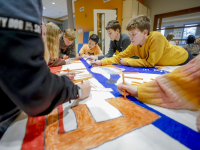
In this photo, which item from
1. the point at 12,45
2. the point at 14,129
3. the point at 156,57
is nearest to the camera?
the point at 12,45

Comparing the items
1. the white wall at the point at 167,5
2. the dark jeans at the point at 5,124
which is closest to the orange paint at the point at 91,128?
the dark jeans at the point at 5,124

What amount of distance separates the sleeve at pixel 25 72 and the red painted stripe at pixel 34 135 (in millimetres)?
78

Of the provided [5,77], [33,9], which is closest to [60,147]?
[5,77]

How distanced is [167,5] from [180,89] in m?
4.14

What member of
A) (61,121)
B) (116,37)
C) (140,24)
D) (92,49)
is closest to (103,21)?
(92,49)

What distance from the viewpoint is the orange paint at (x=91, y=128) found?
0.85 ft

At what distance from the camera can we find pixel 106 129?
0.30 m

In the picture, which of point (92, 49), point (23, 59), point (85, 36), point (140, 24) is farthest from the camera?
point (85, 36)

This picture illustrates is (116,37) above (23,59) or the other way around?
above

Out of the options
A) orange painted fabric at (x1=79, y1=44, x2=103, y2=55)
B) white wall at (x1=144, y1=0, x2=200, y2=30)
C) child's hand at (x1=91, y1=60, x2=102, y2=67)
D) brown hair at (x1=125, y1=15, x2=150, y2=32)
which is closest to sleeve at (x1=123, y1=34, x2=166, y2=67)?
brown hair at (x1=125, y1=15, x2=150, y2=32)

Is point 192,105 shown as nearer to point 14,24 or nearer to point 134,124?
point 134,124

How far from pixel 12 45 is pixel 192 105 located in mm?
558

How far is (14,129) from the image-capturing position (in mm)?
294

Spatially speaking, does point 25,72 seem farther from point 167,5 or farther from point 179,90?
point 167,5
